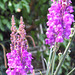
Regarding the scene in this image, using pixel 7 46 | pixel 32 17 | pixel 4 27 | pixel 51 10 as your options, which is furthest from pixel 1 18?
pixel 51 10

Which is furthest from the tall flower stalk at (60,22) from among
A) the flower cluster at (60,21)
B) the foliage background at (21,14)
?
the foliage background at (21,14)

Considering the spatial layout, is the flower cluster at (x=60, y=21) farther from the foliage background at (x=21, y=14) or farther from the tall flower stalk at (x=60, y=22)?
the foliage background at (x=21, y=14)

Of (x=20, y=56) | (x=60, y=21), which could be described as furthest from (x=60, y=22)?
(x=20, y=56)

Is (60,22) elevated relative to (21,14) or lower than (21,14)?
lower

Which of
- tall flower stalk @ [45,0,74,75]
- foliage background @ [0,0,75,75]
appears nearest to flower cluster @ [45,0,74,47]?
tall flower stalk @ [45,0,74,75]

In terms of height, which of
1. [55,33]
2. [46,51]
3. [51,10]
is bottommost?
[46,51]

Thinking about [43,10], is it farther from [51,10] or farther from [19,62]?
[19,62]

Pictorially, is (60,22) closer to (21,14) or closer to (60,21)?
(60,21)

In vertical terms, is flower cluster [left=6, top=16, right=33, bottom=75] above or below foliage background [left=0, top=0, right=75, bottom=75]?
below

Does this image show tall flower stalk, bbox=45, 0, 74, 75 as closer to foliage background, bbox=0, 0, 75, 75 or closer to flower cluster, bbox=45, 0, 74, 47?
flower cluster, bbox=45, 0, 74, 47

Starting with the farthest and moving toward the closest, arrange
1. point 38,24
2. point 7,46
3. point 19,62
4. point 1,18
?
1. point 38,24
2. point 7,46
3. point 1,18
4. point 19,62

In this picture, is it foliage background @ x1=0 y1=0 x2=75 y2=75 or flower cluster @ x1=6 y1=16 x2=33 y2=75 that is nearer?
flower cluster @ x1=6 y1=16 x2=33 y2=75

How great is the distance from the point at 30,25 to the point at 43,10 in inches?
19.7

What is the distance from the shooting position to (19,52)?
663 mm
